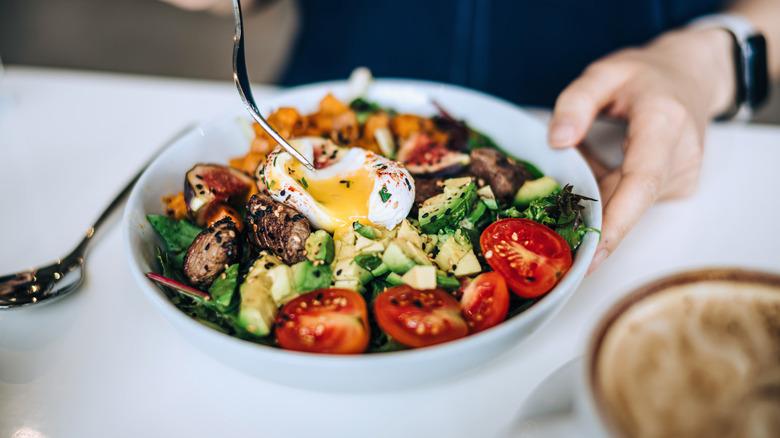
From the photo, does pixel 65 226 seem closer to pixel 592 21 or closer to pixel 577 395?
pixel 577 395

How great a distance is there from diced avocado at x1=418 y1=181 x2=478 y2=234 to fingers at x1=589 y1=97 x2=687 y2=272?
33 cm

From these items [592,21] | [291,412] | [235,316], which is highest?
[592,21]

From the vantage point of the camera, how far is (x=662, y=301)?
68cm

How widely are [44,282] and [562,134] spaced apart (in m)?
1.42

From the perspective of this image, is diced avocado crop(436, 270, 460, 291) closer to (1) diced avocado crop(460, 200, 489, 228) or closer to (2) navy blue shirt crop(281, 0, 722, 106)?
(1) diced avocado crop(460, 200, 489, 228)

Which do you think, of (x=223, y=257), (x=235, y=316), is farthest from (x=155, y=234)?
(x=235, y=316)

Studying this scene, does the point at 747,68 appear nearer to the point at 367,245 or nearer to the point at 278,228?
the point at 367,245

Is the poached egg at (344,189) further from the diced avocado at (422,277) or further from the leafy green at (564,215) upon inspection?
the leafy green at (564,215)

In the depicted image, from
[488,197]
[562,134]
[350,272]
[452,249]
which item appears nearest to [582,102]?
[562,134]

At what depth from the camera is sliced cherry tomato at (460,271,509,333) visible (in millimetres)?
1019

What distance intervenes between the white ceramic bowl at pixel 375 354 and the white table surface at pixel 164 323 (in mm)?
128

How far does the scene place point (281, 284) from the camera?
107 centimetres

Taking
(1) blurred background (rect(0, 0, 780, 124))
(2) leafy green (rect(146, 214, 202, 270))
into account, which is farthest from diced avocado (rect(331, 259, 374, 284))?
(1) blurred background (rect(0, 0, 780, 124))

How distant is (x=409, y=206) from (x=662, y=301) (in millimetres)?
693
